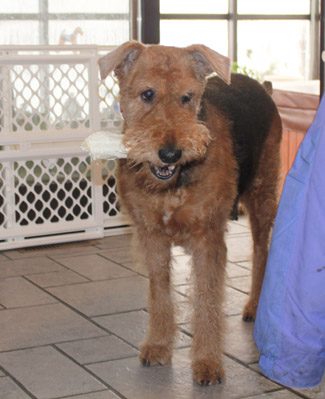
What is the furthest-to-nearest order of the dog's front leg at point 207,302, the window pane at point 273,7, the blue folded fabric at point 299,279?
the window pane at point 273,7
the dog's front leg at point 207,302
the blue folded fabric at point 299,279

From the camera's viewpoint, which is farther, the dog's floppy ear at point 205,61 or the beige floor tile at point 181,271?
the beige floor tile at point 181,271

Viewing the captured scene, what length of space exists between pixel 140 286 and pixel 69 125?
4.28ft

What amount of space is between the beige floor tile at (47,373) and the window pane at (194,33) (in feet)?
14.3

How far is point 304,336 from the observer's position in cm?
267

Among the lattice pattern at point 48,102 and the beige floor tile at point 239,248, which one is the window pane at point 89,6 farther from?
the beige floor tile at point 239,248

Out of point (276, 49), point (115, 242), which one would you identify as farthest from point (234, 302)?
point (276, 49)

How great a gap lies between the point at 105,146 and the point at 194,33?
4.57 m

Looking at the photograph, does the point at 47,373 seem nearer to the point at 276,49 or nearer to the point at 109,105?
the point at 109,105

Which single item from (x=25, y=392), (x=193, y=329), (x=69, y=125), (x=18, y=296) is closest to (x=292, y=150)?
(x=69, y=125)

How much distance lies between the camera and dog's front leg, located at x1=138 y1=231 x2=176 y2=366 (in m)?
3.09

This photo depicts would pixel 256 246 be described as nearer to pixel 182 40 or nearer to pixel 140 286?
pixel 140 286

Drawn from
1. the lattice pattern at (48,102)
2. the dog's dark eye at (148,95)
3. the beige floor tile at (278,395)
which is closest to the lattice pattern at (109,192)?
the lattice pattern at (48,102)

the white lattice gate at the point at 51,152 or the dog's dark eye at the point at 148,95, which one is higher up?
the dog's dark eye at the point at 148,95

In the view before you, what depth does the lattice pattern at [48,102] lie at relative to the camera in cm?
486
